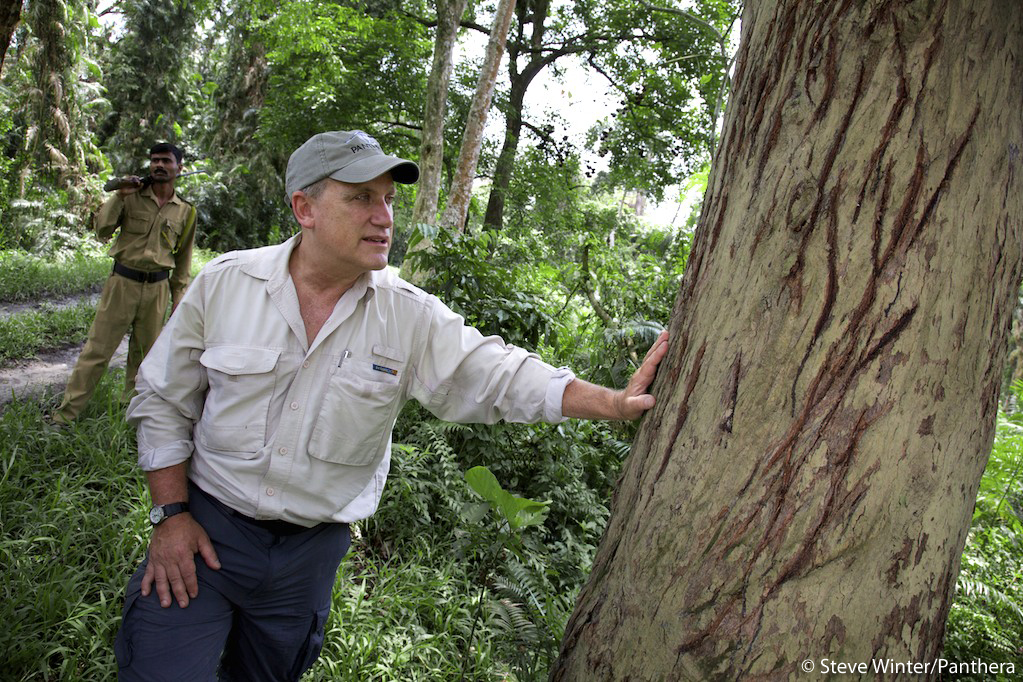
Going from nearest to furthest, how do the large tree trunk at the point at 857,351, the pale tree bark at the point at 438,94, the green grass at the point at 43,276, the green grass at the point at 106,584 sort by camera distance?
the large tree trunk at the point at 857,351 < the green grass at the point at 106,584 < the green grass at the point at 43,276 < the pale tree bark at the point at 438,94

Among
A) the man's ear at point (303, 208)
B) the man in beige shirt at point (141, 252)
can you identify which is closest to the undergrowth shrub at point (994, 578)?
the man's ear at point (303, 208)

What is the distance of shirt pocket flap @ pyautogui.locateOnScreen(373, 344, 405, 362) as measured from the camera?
7.23ft

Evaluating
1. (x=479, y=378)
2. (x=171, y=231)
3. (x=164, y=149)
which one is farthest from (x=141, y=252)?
(x=479, y=378)

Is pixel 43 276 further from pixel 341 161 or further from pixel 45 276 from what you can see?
pixel 341 161

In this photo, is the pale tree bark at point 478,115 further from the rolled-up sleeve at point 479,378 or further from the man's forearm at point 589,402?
the man's forearm at point 589,402

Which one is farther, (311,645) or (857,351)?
(311,645)

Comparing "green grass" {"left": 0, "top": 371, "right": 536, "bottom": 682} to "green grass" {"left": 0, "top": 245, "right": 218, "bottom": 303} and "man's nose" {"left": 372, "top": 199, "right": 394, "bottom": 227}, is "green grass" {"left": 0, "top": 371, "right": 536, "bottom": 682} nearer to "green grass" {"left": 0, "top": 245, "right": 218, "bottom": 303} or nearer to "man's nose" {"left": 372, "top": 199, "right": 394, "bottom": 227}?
"man's nose" {"left": 372, "top": 199, "right": 394, "bottom": 227}

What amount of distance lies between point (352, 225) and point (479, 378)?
0.63 m

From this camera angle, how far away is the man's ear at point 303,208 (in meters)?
2.20

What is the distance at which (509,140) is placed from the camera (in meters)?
17.0

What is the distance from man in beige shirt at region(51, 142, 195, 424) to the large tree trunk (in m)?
5.02

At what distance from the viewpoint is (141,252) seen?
548cm

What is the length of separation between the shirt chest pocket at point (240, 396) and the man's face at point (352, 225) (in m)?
0.37

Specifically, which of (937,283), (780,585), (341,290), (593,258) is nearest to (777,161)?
(937,283)
